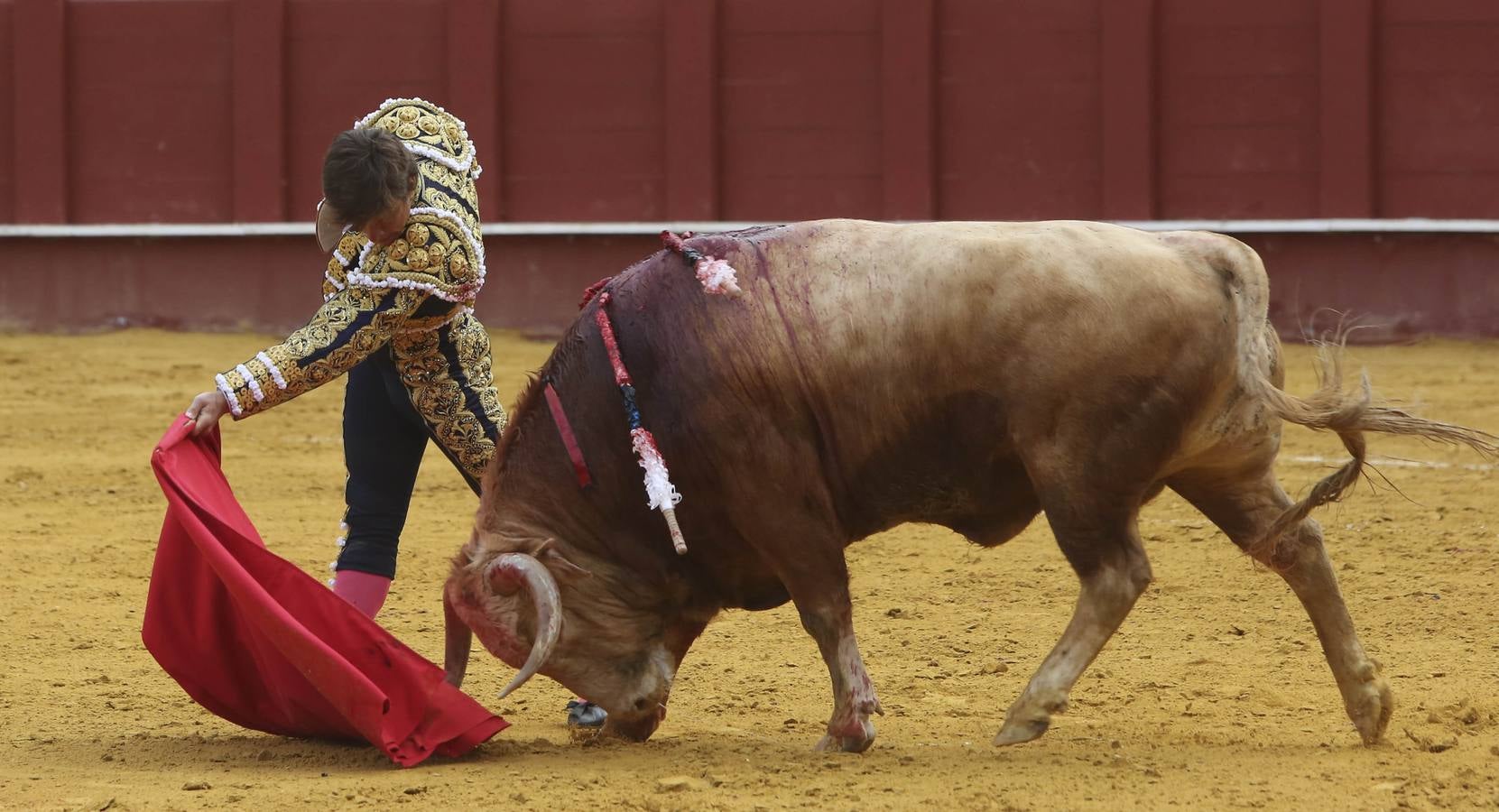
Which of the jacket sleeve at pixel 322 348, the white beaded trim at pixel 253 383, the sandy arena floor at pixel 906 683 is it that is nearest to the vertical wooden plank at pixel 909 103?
the sandy arena floor at pixel 906 683

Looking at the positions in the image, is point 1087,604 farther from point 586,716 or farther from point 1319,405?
point 586,716

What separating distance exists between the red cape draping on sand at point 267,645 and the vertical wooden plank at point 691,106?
681 centimetres

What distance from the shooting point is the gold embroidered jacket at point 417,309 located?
137 inches

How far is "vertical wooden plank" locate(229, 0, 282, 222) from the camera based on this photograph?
1056cm

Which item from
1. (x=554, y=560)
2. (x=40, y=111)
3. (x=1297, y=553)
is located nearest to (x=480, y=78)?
(x=40, y=111)

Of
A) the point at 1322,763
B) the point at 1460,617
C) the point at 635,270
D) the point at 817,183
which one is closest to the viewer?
the point at 1322,763

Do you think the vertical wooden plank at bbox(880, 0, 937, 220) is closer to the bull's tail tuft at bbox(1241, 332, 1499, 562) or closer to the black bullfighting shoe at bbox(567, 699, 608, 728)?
the black bullfighting shoe at bbox(567, 699, 608, 728)

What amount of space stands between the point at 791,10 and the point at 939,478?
23.8 feet

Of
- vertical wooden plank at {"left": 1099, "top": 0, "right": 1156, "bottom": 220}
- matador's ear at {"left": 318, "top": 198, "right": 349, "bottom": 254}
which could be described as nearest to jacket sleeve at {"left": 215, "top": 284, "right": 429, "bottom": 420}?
matador's ear at {"left": 318, "top": 198, "right": 349, "bottom": 254}

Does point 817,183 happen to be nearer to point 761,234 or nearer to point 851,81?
point 851,81

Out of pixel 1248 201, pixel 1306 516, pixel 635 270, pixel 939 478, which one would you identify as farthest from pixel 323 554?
pixel 1248 201

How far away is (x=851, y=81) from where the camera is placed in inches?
407

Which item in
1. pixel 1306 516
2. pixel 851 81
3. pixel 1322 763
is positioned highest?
pixel 851 81

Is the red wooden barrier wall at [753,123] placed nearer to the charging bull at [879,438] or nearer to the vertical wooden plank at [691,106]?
the vertical wooden plank at [691,106]
